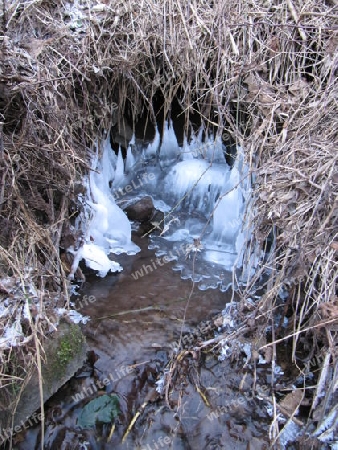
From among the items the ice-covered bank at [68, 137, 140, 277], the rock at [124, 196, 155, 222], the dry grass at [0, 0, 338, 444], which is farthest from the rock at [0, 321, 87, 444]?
the rock at [124, 196, 155, 222]

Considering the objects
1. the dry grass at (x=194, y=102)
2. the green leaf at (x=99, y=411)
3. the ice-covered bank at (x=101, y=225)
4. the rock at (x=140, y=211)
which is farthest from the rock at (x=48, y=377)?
the rock at (x=140, y=211)

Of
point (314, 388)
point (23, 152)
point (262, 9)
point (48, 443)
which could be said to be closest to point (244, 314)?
point (314, 388)

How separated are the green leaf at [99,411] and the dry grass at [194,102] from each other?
740mm

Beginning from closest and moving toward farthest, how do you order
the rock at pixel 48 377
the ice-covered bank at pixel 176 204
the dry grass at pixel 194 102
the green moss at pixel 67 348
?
the rock at pixel 48 377
the green moss at pixel 67 348
the dry grass at pixel 194 102
the ice-covered bank at pixel 176 204

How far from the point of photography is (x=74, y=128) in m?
3.76

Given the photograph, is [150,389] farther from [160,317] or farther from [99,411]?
[160,317]

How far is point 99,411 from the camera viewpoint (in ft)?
8.36

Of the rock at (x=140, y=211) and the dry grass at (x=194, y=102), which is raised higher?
the dry grass at (x=194, y=102)

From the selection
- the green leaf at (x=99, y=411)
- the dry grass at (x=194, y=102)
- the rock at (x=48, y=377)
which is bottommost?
the green leaf at (x=99, y=411)

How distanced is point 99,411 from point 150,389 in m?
0.33

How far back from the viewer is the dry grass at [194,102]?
2785mm

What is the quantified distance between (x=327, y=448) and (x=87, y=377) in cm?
142

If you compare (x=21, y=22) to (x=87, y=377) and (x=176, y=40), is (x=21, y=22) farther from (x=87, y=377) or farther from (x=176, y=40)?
(x=87, y=377)

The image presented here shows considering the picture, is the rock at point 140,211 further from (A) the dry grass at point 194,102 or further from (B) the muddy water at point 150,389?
(B) the muddy water at point 150,389
